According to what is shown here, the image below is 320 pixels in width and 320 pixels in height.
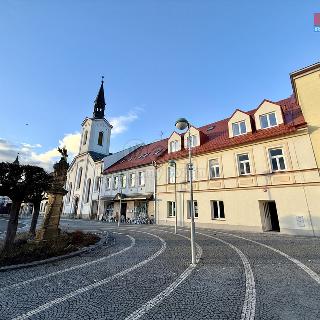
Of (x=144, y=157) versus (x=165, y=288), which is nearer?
(x=165, y=288)

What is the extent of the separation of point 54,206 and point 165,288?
8463 millimetres

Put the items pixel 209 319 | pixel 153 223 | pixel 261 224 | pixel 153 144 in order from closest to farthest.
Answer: pixel 209 319
pixel 261 224
pixel 153 223
pixel 153 144

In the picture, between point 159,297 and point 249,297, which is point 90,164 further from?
point 249,297

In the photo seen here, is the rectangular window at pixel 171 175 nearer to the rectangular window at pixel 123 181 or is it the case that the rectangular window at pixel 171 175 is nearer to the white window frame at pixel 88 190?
the rectangular window at pixel 123 181

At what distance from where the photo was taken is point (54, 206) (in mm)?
11422

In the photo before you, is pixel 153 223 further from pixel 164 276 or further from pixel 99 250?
pixel 164 276

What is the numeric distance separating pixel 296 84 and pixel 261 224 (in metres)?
11.8

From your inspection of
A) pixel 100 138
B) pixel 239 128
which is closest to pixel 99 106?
pixel 100 138

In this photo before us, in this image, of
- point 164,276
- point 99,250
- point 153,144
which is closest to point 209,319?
point 164,276

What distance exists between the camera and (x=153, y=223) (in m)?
25.2

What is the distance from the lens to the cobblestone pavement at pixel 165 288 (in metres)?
4.17

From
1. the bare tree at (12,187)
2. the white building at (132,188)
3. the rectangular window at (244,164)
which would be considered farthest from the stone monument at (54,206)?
the white building at (132,188)

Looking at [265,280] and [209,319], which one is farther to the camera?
[265,280]

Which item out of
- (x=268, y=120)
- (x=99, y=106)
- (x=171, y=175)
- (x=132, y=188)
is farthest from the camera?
(x=99, y=106)
